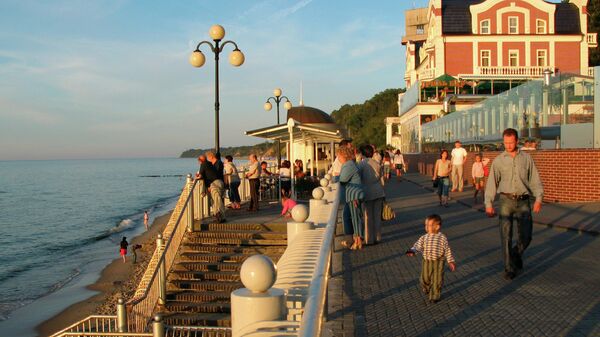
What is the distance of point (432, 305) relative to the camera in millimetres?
6590

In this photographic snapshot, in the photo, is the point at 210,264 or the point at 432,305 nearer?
the point at 432,305

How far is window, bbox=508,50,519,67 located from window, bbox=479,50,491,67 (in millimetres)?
1788

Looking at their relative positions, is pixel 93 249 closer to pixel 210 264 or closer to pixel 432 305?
pixel 210 264

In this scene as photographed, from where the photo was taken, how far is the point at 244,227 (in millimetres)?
15078

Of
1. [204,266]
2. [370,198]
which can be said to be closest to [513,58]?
[204,266]

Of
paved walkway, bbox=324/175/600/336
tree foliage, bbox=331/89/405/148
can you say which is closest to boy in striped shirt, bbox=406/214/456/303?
paved walkway, bbox=324/175/600/336

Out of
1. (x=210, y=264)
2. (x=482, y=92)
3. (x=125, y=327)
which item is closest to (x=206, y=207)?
(x=210, y=264)

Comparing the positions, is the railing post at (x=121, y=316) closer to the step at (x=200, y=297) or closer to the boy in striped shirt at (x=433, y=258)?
the boy in striped shirt at (x=433, y=258)

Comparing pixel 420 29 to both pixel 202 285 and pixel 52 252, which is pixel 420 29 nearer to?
pixel 52 252

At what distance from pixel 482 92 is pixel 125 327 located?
1976 inches

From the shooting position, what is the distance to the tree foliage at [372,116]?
344ft

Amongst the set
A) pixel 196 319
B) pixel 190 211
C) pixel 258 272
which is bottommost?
pixel 196 319

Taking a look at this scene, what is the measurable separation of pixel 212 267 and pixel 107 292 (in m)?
7.12

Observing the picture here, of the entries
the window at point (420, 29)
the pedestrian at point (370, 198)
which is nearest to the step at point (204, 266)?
the pedestrian at point (370, 198)
